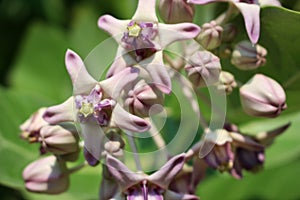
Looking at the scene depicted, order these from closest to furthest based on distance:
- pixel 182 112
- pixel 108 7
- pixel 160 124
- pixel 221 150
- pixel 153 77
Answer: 1. pixel 153 77
2. pixel 221 150
3. pixel 160 124
4. pixel 182 112
5. pixel 108 7

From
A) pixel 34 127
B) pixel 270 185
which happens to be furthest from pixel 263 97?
pixel 270 185

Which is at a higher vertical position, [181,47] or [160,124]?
[181,47]

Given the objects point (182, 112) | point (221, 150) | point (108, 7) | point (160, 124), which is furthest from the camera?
point (108, 7)

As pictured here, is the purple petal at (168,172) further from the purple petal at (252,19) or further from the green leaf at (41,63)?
the green leaf at (41,63)

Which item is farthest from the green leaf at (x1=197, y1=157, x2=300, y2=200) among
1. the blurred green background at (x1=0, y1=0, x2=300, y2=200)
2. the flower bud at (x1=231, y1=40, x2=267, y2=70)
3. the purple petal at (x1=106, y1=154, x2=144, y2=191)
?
the purple petal at (x1=106, y1=154, x2=144, y2=191)

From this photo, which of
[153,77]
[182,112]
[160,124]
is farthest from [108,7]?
[153,77]

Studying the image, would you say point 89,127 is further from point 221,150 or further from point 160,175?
point 221,150
